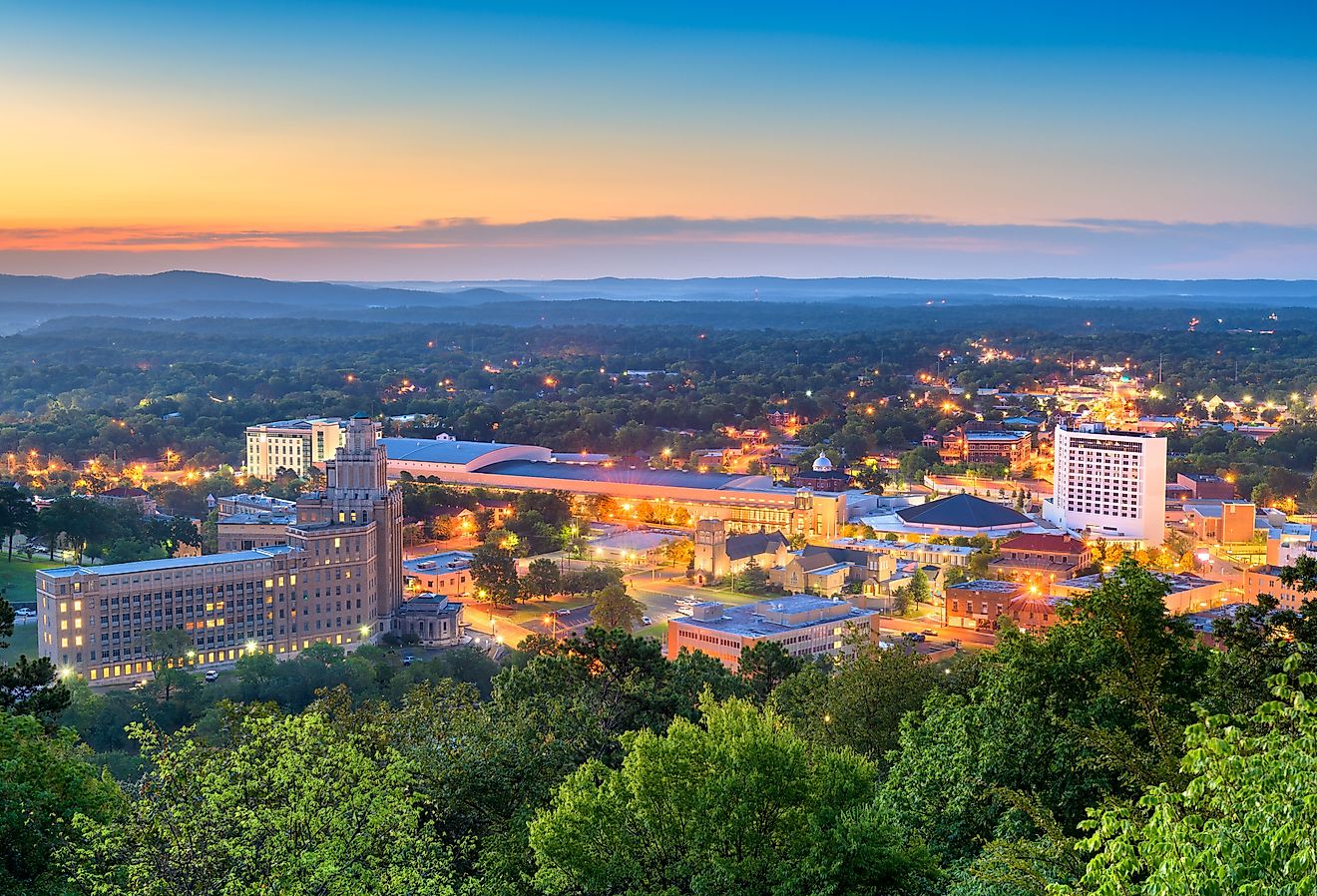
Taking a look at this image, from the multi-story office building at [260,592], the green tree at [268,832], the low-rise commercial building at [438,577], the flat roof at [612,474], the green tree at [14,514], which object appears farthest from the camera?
the flat roof at [612,474]

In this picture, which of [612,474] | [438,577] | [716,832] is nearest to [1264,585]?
[438,577]

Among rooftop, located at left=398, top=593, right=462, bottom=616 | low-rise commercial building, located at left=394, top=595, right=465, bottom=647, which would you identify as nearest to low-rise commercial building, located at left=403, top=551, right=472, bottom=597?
rooftop, located at left=398, top=593, right=462, bottom=616

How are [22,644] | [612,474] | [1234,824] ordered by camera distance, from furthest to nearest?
[612,474] < [22,644] < [1234,824]

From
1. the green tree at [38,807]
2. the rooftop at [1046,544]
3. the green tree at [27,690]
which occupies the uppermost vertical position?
the green tree at [38,807]

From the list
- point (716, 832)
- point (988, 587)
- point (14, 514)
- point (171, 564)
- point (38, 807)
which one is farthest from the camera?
point (14, 514)

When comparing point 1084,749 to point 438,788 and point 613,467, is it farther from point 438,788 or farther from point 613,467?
point 613,467

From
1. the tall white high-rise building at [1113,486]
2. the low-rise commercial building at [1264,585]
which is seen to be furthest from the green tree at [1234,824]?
the tall white high-rise building at [1113,486]

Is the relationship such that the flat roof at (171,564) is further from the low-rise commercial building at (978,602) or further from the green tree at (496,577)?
the low-rise commercial building at (978,602)

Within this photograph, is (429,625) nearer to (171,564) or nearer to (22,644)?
(171,564)
